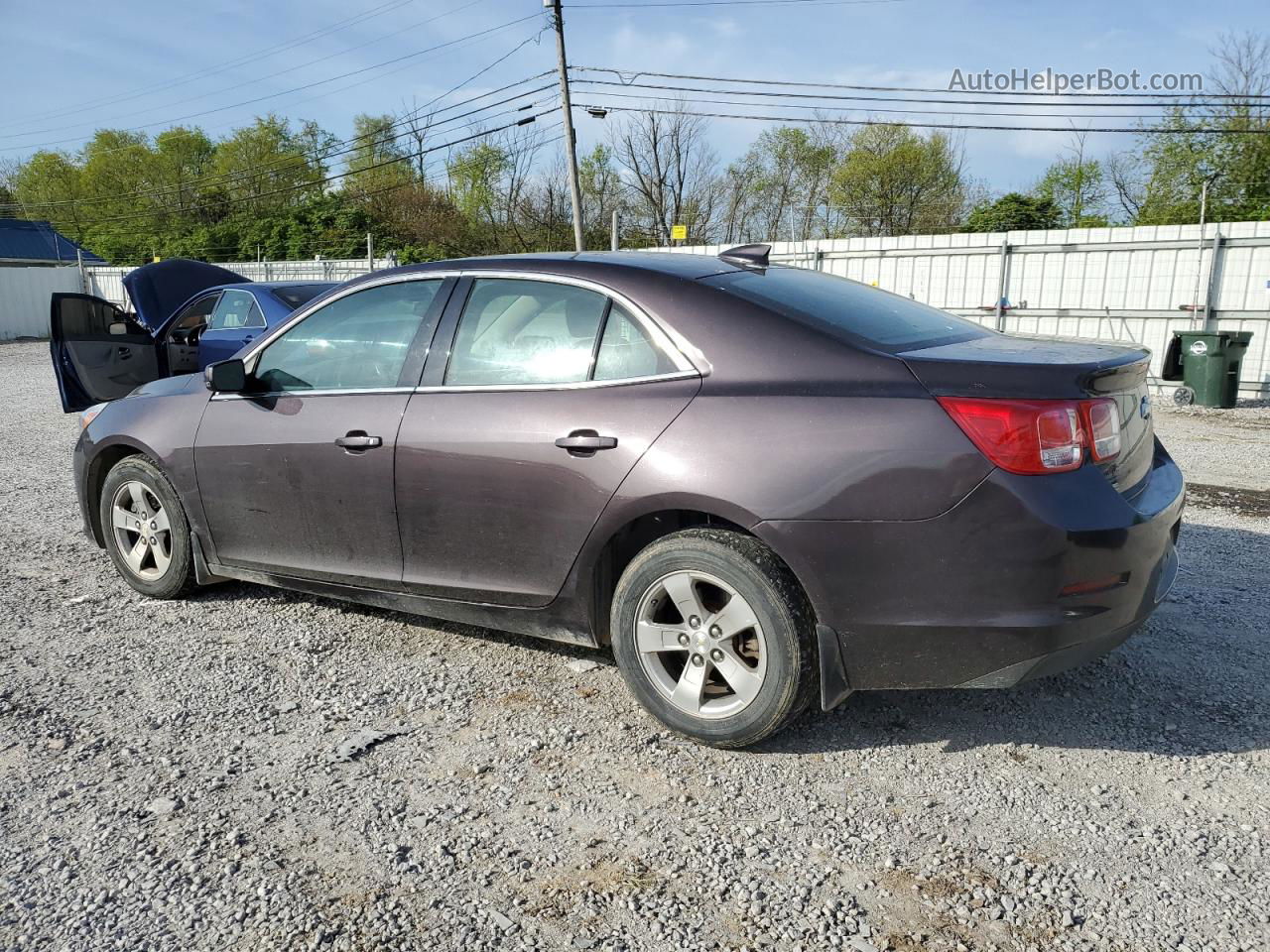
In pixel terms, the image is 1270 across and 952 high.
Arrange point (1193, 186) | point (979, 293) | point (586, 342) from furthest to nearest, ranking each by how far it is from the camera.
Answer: point (1193, 186) → point (979, 293) → point (586, 342)

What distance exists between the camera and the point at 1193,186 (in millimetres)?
33844

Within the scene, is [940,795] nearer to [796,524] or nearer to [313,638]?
[796,524]

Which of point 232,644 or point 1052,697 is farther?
point 232,644

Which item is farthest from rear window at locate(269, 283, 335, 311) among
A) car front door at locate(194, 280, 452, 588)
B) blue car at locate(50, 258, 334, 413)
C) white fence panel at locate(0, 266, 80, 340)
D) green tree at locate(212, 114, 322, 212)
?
green tree at locate(212, 114, 322, 212)

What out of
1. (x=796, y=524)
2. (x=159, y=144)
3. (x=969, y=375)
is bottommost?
(x=796, y=524)

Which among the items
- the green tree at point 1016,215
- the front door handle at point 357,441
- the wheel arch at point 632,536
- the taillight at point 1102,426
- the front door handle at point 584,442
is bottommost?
the wheel arch at point 632,536

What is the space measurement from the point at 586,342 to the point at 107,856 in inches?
82.5

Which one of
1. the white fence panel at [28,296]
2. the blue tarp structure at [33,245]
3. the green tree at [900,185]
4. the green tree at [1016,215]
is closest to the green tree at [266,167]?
the blue tarp structure at [33,245]

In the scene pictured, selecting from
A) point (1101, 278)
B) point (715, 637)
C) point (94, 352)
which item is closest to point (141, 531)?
point (715, 637)

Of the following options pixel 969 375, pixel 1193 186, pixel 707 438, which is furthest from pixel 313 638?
pixel 1193 186

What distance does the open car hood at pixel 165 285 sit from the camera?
10539 mm

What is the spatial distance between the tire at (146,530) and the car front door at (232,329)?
5229mm

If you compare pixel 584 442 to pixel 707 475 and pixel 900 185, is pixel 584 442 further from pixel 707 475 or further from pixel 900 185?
pixel 900 185

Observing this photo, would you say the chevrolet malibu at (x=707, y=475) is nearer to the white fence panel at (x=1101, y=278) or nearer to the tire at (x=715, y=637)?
the tire at (x=715, y=637)
